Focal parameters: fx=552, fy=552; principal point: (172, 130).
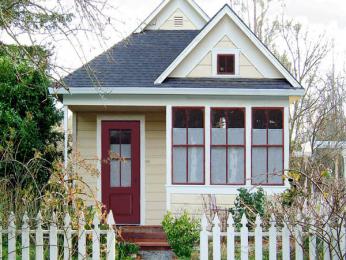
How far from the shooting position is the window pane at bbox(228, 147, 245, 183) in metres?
11.8

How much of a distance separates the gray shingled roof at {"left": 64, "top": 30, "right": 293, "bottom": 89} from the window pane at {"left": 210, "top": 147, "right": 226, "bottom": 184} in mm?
1385

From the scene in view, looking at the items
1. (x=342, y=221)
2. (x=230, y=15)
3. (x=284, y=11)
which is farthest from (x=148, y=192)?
(x=284, y=11)

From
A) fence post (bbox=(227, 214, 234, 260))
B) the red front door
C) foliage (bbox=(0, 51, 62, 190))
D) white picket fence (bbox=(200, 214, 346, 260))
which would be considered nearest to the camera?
white picket fence (bbox=(200, 214, 346, 260))

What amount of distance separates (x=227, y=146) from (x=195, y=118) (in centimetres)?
91

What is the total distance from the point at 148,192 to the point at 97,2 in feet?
24.7

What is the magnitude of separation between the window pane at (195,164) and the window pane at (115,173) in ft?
7.06

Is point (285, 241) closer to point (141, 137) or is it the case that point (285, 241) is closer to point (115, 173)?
point (141, 137)

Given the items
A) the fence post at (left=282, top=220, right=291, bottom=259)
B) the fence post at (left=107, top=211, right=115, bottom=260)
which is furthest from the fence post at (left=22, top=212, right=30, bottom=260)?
the fence post at (left=282, top=220, right=291, bottom=259)

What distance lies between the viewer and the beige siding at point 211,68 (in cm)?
1209

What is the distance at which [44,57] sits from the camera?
21.9 feet

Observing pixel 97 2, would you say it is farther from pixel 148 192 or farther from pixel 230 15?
pixel 148 192

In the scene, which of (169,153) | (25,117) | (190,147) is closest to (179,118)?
(190,147)

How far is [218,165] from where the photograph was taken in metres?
11.8

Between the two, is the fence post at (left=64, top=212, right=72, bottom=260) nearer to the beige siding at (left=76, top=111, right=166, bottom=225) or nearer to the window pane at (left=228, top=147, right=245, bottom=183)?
the window pane at (left=228, top=147, right=245, bottom=183)
